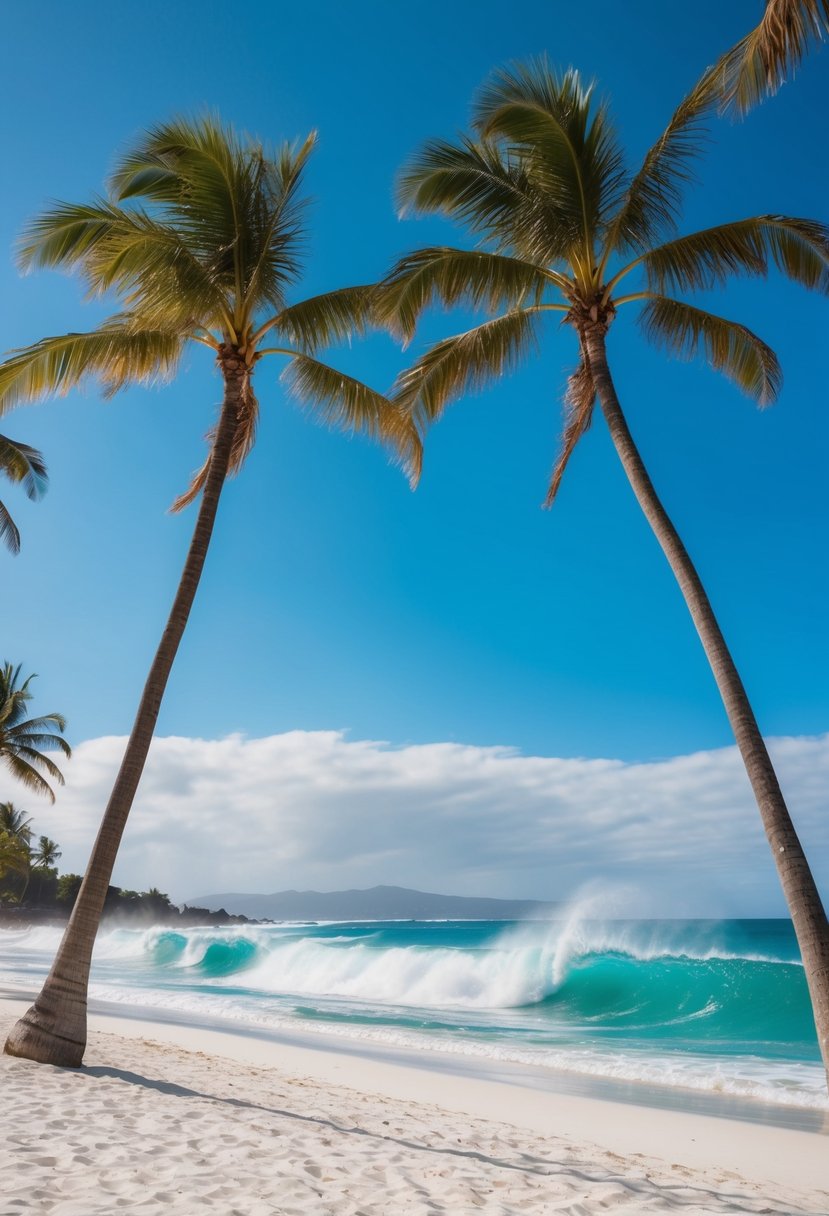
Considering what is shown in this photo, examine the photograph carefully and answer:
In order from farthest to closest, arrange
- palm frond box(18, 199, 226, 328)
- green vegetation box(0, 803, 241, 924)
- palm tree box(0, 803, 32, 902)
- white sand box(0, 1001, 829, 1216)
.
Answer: green vegetation box(0, 803, 241, 924) < palm tree box(0, 803, 32, 902) < palm frond box(18, 199, 226, 328) < white sand box(0, 1001, 829, 1216)

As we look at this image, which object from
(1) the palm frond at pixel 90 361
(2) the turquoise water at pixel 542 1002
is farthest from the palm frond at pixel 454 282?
(2) the turquoise water at pixel 542 1002

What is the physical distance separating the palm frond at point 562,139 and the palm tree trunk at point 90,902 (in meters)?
5.12

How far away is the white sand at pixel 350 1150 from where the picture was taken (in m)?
3.98

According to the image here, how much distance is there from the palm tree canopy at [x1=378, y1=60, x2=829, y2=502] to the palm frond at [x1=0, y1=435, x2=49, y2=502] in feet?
34.3

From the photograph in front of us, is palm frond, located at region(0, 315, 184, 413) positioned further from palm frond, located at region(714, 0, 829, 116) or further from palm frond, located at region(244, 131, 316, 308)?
palm frond, located at region(714, 0, 829, 116)

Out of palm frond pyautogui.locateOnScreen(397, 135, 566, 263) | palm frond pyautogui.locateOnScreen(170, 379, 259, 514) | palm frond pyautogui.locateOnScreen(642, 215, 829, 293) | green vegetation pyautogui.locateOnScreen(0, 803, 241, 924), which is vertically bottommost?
green vegetation pyautogui.locateOnScreen(0, 803, 241, 924)

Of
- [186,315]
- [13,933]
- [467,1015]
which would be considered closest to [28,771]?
[467,1015]

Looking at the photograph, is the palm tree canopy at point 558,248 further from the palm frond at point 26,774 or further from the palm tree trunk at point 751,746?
the palm frond at point 26,774

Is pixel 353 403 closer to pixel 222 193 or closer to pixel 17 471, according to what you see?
pixel 222 193

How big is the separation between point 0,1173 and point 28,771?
1041 inches

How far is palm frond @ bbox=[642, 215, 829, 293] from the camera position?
24.0ft

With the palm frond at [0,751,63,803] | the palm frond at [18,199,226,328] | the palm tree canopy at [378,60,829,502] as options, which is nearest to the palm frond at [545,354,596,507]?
the palm tree canopy at [378,60,829,502]

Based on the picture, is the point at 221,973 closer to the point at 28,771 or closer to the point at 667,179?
the point at 28,771

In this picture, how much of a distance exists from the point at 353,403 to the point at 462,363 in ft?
5.18
